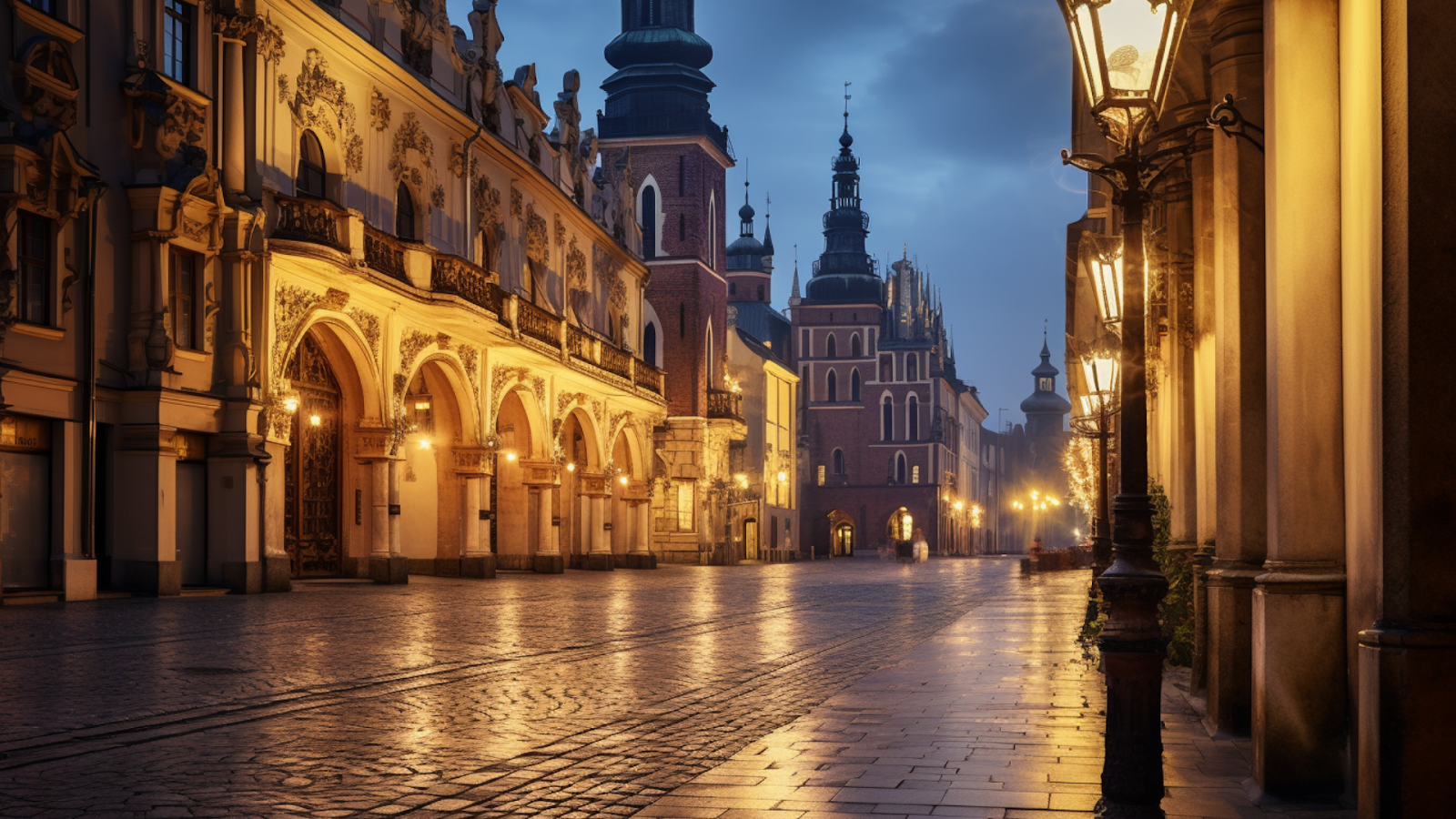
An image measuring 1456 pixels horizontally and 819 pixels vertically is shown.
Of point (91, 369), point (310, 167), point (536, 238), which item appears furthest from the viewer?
point (536, 238)

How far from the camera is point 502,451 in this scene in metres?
40.2

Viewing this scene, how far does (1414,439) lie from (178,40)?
921 inches

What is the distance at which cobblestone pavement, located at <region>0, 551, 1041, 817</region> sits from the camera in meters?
6.93

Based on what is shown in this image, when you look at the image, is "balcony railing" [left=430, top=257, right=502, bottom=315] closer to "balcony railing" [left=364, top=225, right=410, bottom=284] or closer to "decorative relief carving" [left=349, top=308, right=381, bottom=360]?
"balcony railing" [left=364, top=225, right=410, bottom=284]

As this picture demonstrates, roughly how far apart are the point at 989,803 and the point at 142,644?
10.1 meters

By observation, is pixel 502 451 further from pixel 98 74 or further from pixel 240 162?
pixel 98 74

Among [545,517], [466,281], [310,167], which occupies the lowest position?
[545,517]

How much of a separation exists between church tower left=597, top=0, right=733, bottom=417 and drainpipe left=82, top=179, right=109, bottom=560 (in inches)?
1498

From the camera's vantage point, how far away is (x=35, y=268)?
69.7 ft

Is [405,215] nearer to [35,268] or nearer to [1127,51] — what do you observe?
[35,268]

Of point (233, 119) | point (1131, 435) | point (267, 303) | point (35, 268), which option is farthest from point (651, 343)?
point (1131, 435)

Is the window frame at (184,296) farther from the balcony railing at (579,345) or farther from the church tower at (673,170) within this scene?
the church tower at (673,170)

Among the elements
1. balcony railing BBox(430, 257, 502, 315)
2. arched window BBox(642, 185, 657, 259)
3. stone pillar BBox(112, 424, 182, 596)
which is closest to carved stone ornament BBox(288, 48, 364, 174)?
balcony railing BBox(430, 257, 502, 315)

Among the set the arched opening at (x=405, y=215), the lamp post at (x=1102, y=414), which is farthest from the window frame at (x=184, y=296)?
the lamp post at (x=1102, y=414)
